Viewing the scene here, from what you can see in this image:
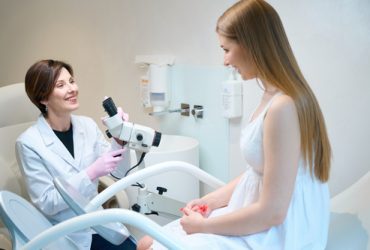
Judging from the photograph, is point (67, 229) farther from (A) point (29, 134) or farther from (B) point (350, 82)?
(B) point (350, 82)

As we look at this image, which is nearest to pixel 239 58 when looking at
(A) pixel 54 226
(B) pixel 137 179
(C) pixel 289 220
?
(C) pixel 289 220

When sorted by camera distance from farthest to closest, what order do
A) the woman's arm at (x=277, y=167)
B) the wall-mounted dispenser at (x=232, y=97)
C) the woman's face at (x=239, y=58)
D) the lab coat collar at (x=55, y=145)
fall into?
the wall-mounted dispenser at (x=232, y=97) → the lab coat collar at (x=55, y=145) → the woman's face at (x=239, y=58) → the woman's arm at (x=277, y=167)

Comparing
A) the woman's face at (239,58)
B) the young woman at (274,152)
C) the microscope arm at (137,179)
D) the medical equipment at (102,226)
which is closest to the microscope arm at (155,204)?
the microscope arm at (137,179)

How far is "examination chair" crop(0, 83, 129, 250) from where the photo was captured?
1.79 meters

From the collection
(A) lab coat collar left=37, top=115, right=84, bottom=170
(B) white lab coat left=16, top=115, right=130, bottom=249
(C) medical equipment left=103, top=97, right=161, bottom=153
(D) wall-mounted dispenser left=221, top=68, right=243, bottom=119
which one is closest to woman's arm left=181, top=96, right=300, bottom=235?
(C) medical equipment left=103, top=97, right=161, bottom=153

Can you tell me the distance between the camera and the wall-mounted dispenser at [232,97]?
6.45 feet

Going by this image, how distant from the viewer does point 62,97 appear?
1609 mm

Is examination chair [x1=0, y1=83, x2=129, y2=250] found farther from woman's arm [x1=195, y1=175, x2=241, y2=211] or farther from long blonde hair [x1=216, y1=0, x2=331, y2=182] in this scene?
long blonde hair [x1=216, y1=0, x2=331, y2=182]

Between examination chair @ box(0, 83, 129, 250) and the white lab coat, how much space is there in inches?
10.1

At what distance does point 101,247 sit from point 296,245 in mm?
907

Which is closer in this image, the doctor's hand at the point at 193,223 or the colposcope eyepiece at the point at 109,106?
the doctor's hand at the point at 193,223

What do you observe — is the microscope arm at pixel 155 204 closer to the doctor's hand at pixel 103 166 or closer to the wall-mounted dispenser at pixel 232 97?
the doctor's hand at pixel 103 166

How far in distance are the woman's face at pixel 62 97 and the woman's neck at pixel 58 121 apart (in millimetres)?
24

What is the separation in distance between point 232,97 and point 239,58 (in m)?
0.88
